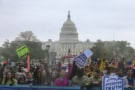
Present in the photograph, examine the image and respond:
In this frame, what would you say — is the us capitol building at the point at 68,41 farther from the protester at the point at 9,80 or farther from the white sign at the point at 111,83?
the white sign at the point at 111,83

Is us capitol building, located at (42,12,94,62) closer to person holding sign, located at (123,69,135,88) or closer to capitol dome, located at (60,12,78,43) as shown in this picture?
capitol dome, located at (60,12,78,43)

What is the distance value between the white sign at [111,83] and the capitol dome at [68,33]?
178 m

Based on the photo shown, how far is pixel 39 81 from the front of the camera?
751 inches

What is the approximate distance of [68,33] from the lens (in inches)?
7475

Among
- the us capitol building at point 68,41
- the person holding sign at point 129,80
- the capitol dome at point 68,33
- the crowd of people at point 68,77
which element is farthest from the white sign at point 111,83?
the capitol dome at point 68,33

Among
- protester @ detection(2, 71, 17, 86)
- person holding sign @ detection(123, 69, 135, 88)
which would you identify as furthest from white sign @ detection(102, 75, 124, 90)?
protester @ detection(2, 71, 17, 86)

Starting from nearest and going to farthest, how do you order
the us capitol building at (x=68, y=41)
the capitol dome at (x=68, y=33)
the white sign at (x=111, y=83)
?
the white sign at (x=111, y=83) → the us capitol building at (x=68, y=41) → the capitol dome at (x=68, y=33)

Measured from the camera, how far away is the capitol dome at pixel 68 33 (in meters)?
189

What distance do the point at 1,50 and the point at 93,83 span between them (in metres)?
105

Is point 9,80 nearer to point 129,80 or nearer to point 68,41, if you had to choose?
point 129,80

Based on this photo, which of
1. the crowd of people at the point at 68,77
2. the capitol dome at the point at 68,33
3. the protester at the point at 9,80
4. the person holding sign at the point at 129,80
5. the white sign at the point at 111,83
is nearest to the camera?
the white sign at the point at 111,83

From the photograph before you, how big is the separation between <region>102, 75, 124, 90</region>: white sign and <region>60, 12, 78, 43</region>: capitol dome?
584ft

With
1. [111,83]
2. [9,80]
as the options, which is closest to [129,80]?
[9,80]

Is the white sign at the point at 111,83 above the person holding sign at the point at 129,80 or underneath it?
underneath
